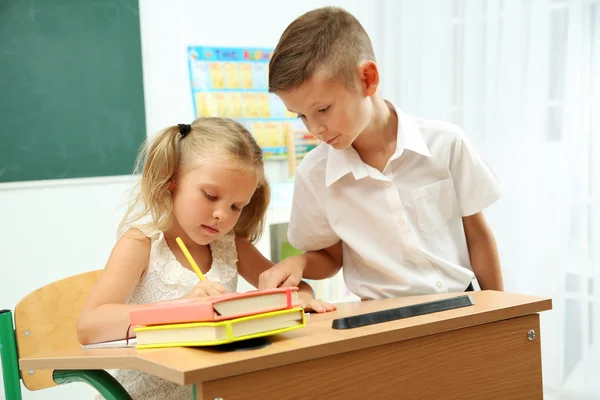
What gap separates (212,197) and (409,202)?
453mm

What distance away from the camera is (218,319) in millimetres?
893

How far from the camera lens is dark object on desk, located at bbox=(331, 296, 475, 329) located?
1.03 metres

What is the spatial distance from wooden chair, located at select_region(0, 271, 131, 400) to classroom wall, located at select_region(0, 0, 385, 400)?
161 cm

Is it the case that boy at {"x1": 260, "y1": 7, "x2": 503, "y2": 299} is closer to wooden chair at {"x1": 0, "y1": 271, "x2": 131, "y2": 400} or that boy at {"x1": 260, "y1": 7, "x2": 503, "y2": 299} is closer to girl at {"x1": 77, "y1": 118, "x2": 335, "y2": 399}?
girl at {"x1": 77, "y1": 118, "x2": 335, "y2": 399}

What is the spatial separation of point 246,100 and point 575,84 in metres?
1.63

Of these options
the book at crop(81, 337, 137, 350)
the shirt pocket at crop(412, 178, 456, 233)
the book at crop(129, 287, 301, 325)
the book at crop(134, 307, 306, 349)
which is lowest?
the book at crop(81, 337, 137, 350)

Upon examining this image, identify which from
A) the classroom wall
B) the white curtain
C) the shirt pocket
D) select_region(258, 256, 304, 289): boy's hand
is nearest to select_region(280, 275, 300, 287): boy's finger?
select_region(258, 256, 304, 289): boy's hand

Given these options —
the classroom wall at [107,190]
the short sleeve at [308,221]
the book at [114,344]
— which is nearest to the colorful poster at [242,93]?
the classroom wall at [107,190]

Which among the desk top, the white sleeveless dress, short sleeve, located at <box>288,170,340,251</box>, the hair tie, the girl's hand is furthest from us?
short sleeve, located at <box>288,170,340,251</box>

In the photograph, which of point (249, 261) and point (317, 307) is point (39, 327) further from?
point (317, 307)

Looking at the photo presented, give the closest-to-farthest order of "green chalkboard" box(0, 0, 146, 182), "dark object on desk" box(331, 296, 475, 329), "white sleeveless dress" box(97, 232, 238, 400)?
"dark object on desk" box(331, 296, 475, 329) < "white sleeveless dress" box(97, 232, 238, 400) < "green chalkboard" box(0, 0, 146, 182)

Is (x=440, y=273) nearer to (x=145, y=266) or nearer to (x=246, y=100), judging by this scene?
(x=145, y=266)

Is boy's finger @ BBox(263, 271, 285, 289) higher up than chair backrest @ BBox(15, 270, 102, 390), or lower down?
higher up

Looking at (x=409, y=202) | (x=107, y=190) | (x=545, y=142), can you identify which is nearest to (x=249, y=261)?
(x=409, y=202)
